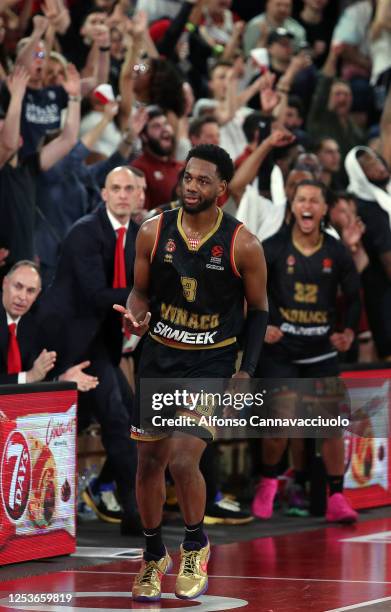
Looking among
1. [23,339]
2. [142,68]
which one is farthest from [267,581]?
[142,68]

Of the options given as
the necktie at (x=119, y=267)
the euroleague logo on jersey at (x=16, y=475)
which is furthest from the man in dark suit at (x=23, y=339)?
the euroleague logo on jersey at (x=16, y=475)

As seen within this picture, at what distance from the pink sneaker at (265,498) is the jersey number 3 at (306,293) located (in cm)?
129

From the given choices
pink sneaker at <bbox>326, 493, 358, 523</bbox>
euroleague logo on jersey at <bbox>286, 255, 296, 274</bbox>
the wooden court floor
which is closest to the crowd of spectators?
euroleague logo on jersey at <bbox>286, 255, 296, 274</bbox>

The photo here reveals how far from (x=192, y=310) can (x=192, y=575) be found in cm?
126

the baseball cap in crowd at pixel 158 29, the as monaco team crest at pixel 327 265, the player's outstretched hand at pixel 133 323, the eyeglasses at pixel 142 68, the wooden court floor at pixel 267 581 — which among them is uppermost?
the baseball cap in crowd at pixel 158 29

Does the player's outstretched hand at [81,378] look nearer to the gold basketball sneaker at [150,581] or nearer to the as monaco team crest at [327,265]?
the gold basketball sneaker at [150,581]

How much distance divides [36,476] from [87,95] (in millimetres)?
4607

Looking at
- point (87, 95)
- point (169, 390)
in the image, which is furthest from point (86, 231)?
point (87, 95)

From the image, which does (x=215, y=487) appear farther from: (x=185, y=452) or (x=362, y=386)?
(x=185, y=452)

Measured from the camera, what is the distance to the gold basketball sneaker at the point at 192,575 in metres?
6.25

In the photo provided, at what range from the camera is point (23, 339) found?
827cm

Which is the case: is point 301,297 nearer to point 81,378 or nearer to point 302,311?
point 302,311

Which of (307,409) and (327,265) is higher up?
(327,265)

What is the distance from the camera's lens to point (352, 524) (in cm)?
915
